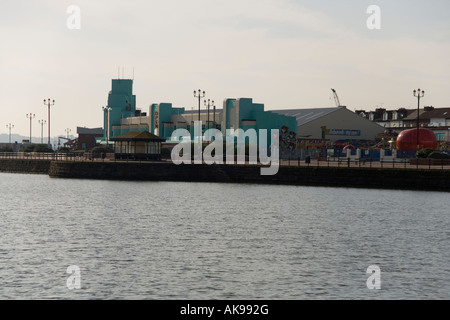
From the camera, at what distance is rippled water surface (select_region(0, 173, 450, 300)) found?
28812mm

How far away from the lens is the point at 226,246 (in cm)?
3888

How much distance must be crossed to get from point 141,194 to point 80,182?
22964 millimetres

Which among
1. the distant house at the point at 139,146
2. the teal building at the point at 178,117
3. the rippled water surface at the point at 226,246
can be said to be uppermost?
the teal building at the point at 178,117

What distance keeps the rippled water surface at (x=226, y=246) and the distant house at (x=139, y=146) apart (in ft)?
96.1

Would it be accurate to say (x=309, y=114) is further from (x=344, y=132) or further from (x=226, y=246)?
(x=226, y=246)

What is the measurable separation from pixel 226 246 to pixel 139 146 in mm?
62589

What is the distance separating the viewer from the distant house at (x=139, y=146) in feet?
325

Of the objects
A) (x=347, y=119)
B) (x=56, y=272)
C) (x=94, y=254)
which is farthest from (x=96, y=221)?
(x=347, y=119)

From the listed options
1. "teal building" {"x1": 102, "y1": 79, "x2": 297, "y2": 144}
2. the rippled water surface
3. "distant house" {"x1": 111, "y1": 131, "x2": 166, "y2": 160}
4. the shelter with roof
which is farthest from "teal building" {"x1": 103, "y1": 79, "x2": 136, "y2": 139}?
the rippled water surface

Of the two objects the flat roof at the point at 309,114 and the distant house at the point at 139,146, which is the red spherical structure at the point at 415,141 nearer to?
the flat roof at the point at 309,114

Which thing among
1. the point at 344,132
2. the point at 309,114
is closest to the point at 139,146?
the point at 309,114

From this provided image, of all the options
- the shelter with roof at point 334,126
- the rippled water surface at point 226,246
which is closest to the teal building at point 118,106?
the shelter with roof at point 334,126
